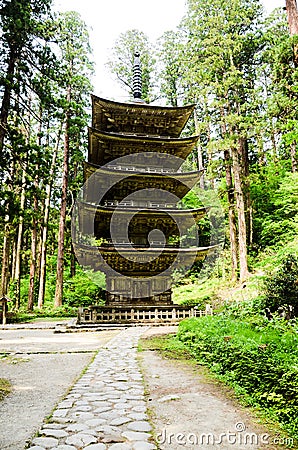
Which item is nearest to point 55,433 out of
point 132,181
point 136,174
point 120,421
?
point 120,421

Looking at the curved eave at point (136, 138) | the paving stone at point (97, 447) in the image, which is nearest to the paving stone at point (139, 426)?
the paving stone at point (97, 447)

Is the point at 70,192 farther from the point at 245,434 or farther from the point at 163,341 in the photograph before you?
the point at 245,434

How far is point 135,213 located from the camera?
1605cm

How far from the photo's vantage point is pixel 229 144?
68.0ft

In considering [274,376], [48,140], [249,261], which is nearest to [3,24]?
[274,376]

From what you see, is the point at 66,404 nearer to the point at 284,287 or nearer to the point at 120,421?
the point at 120,421

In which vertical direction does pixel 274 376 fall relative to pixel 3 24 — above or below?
below

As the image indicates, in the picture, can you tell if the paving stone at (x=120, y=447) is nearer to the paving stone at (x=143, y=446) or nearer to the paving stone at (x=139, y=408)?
the paving stone at (x=143, y=446)

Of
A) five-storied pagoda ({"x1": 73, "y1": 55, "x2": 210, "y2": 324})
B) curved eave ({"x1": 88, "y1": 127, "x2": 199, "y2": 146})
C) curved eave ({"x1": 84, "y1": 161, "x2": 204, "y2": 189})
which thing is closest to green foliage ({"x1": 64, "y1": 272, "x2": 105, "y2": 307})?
five-storied pagoda ({"x1": 73, "y1": 55, "x2": 210, "y2": 324})

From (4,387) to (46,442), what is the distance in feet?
8.36

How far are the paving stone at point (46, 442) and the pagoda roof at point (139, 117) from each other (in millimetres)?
15141

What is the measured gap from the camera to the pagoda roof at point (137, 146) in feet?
53.8

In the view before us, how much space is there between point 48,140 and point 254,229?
1729 centimetres

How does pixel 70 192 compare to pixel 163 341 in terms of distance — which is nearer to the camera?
pixel 163 341
